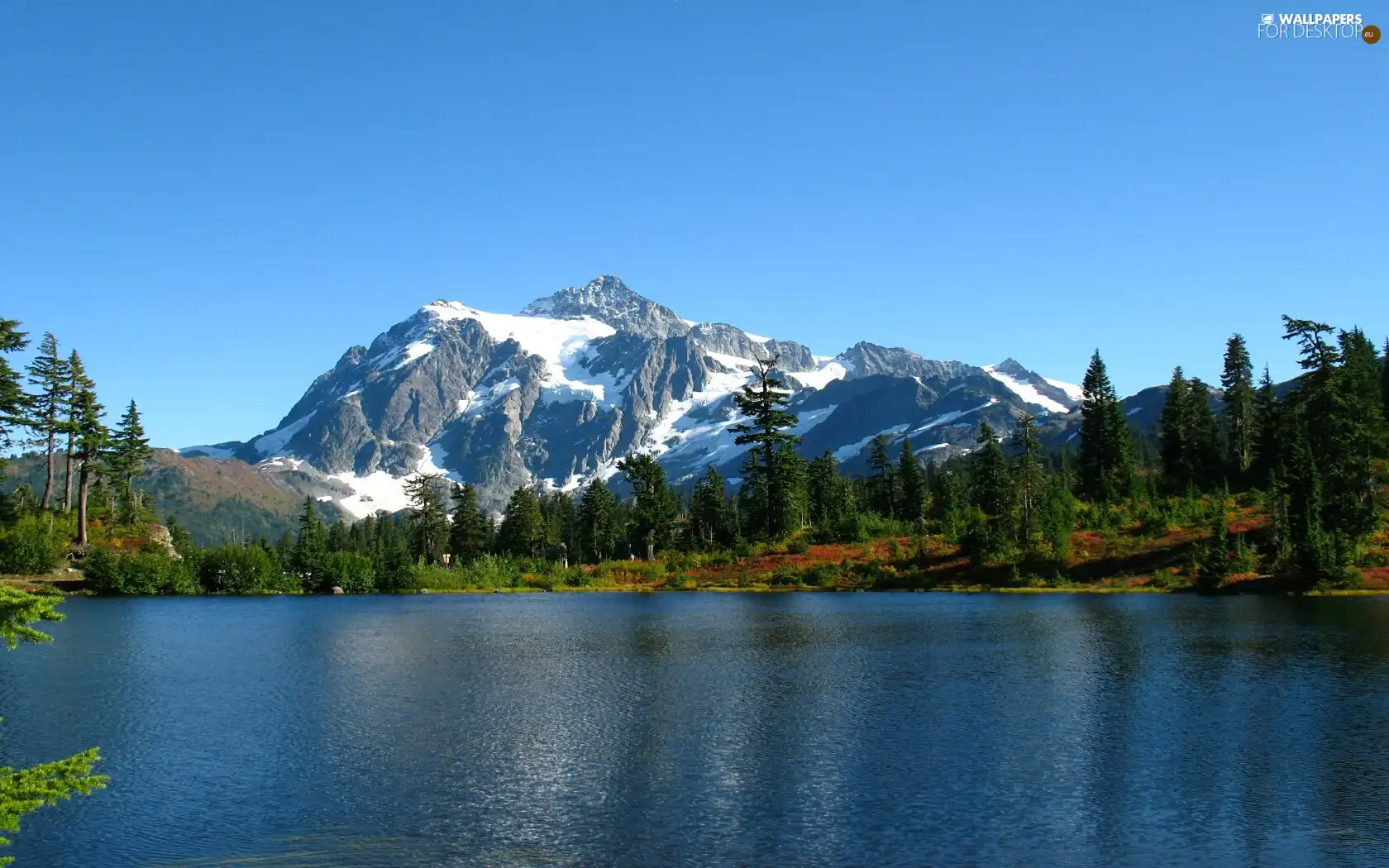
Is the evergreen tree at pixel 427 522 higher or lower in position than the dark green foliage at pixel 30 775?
higher

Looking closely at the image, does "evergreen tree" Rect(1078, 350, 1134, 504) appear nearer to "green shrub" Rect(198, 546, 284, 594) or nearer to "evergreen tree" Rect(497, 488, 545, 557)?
"evergreen tree" Rect(497, 488, 545, 557)

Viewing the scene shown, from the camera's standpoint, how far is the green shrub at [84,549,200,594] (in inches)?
3939

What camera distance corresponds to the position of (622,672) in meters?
44.1

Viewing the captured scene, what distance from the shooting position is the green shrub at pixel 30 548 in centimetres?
9269

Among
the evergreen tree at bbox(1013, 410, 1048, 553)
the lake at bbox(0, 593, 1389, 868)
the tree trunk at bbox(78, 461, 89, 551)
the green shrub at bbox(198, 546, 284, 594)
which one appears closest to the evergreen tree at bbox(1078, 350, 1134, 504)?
the evergreen tree at bbox(1013, 410, 1048, 553)

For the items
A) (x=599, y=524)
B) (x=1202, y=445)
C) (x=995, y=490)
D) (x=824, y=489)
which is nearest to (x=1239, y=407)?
(x=1202, y=445)

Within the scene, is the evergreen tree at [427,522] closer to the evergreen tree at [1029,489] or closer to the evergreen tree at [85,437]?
the evergreen tree at [85,437]

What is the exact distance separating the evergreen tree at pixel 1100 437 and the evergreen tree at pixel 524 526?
283ft

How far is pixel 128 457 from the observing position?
4734 inches

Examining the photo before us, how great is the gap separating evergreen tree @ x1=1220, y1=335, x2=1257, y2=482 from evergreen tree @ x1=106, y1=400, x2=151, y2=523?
127861 millimetres

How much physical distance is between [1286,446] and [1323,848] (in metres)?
87.1

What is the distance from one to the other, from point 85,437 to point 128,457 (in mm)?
18405

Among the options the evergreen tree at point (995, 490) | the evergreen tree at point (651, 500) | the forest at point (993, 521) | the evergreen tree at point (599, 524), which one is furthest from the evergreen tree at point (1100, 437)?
the evergreen tree at point (599, 524)

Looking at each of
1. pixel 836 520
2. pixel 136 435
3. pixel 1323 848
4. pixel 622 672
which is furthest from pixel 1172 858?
pixel 136 435
